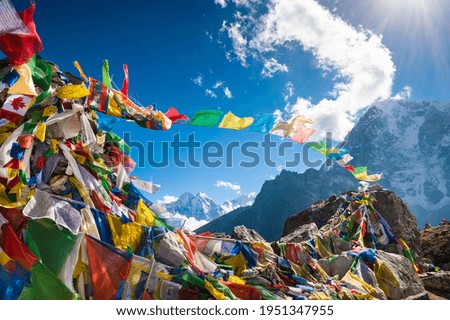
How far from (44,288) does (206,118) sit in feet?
23.0

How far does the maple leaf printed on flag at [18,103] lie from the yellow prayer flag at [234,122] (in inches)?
236

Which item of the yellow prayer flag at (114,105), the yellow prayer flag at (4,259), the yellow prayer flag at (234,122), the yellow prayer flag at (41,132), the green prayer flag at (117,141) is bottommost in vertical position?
the yellow prayer flag at (4,259)

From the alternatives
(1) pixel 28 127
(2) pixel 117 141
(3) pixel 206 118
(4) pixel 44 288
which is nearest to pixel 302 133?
(3) pixel 206 118

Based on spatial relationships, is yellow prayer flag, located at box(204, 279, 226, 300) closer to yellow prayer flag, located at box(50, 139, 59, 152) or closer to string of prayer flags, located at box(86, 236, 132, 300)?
string of prayer flags, located at box(86, 236, 132, 300)

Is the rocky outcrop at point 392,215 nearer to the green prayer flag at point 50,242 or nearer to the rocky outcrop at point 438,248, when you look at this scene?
the rocky outcrop at point 438,248

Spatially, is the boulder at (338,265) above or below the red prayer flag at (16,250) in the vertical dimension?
above

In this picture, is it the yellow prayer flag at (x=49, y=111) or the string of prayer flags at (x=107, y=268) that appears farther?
the yellow prayer flag at (x=49, y=111)

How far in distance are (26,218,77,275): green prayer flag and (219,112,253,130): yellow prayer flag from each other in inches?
251

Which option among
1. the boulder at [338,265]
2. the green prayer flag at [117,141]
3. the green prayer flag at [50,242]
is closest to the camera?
the green prayer flag at [50,242]

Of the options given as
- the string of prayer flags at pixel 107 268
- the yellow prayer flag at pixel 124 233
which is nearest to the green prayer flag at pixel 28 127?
the yellow prayer flag at pixel 124 233

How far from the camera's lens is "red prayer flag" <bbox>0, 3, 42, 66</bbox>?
662 centimetres

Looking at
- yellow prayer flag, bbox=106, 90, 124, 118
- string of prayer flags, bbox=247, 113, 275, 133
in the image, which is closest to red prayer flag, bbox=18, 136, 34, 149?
yellow prayer flag, bbox=106, 90, 124, 118

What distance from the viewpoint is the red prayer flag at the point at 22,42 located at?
261 inches
